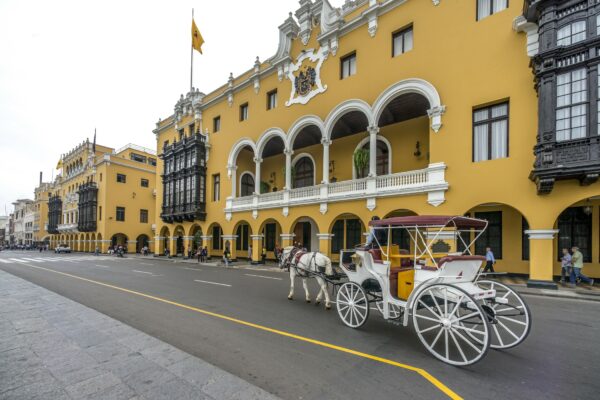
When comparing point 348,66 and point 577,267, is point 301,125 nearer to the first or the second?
point 348,66

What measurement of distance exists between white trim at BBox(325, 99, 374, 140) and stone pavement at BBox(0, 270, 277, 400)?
14.6 metres

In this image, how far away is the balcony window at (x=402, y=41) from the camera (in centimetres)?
1547

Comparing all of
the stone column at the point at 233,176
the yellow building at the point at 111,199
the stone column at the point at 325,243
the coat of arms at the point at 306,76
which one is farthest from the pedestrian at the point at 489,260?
the yellow building at the point at 111,199

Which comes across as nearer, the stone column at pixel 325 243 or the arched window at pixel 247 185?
the stone column at pixel 325 243

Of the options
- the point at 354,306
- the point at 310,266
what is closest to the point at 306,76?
the point at 310,266

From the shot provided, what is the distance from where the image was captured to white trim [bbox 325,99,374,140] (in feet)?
53.0

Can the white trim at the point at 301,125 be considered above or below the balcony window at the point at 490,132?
above

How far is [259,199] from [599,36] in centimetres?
1901

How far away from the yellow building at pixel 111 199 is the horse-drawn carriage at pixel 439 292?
47.3m

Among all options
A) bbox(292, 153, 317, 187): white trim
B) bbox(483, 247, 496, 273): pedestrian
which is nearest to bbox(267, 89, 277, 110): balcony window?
bbox(292, 153, 317, 187): white trim

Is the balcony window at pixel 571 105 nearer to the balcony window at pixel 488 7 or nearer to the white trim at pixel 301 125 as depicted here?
the balcony window at pixel 488 7

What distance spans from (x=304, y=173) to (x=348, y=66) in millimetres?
8632

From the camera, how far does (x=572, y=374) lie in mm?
4090

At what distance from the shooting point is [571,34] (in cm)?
1059
